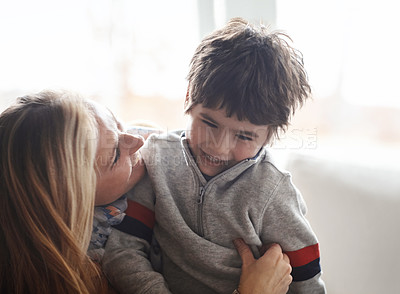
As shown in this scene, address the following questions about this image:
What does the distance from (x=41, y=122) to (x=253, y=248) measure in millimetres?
591

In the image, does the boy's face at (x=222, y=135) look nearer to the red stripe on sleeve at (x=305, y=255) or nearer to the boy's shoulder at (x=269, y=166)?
the boy's shoulder at (x=269, y=166)

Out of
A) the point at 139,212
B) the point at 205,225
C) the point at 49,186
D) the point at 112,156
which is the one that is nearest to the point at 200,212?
the point at 205,225

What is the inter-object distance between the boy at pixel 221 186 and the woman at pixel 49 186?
149 mm

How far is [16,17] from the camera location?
6.11 feet

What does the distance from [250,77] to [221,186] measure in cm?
29

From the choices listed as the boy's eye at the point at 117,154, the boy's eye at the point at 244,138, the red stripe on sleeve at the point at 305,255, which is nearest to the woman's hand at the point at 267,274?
the red stripe on sleeve at the point at 305,255

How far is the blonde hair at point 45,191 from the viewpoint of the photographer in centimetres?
79

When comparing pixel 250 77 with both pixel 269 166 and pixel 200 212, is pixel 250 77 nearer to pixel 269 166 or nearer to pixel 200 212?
pixel 269 166

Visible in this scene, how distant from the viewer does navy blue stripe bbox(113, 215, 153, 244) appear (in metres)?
0.99

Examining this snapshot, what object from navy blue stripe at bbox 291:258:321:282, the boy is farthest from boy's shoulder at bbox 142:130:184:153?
navy blue stripe at bbox 291:258:321:282

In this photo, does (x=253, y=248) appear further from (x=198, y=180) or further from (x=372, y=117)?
(x=372, y=117)

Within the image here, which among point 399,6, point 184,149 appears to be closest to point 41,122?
point 184,149

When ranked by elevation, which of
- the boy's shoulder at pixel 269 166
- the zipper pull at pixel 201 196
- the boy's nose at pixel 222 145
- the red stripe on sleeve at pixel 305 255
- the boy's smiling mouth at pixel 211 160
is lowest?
the red stripe on sleeve at pixel 305 255

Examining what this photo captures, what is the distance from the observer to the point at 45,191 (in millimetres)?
798
